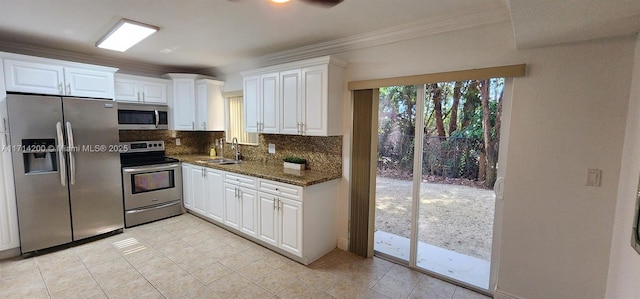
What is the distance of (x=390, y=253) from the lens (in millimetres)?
3061

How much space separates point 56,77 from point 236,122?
2193 mm

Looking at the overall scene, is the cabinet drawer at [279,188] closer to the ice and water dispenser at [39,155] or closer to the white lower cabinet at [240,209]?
the white lower cabinet at [240,209]

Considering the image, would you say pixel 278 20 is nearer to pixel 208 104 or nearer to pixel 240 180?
pixel 240 180

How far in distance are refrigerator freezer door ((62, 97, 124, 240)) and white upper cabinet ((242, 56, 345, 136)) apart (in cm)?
180

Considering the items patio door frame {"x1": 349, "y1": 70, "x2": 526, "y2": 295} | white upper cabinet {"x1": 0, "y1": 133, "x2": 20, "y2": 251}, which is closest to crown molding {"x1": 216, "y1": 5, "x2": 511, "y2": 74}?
patio door frame {"x1": 349, "y1": 70, "x2": 526, "y2": 295}

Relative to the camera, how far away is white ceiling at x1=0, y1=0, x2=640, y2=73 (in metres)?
1.46

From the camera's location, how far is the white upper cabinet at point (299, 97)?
2.88 m

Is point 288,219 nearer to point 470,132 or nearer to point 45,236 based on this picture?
point 470,132

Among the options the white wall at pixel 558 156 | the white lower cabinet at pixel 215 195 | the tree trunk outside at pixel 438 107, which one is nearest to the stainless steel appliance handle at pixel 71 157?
the white lower cabinet at pixel 215 195

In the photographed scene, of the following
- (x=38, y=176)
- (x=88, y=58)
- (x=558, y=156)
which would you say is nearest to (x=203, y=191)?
(x=38, y=176)

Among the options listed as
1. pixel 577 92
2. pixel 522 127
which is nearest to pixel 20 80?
pixel 522 127

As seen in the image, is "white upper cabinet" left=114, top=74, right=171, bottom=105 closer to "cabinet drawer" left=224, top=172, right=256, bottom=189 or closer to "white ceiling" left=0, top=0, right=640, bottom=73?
"white ceiling" left=0, top=0, right=640, bottom=73

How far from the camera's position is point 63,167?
10.1 ft

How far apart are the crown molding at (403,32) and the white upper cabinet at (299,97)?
274 millimetres
